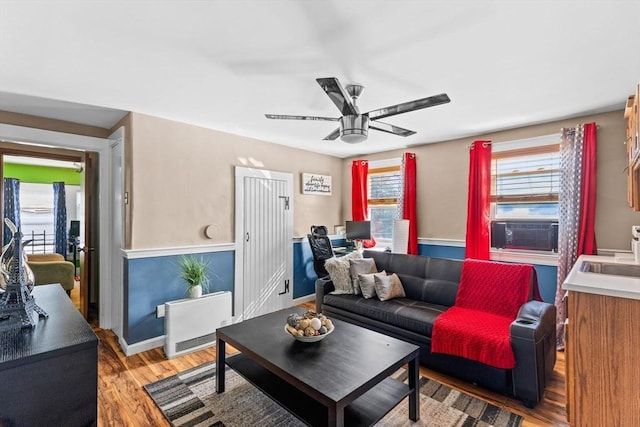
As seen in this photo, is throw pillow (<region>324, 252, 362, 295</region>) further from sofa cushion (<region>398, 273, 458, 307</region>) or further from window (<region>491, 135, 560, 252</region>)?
window (<region>491, 135, 560, 252</region>)

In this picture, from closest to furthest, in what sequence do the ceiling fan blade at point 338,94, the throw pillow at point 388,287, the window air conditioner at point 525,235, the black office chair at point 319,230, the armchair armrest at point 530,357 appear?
the ceiling fan blade at point 338,94 → the armchair armrest at point 530,357 → the throw pillow at point 388,287 → the window air conditioner at point 525,235 → the black office chair at point 319,230

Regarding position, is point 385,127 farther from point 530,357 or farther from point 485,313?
point 530,357

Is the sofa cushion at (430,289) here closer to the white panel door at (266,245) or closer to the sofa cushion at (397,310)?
the sofa cushion at (397,310)

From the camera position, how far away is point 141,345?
310cm

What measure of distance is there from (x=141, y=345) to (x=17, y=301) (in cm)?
194

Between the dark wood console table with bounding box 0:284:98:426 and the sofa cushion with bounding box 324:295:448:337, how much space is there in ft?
7.59

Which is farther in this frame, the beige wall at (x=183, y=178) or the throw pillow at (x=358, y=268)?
the throw pillow at (x=358, y=268)

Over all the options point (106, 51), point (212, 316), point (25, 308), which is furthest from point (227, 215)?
point (25, 308)

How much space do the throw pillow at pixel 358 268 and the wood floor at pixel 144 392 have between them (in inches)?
42.3

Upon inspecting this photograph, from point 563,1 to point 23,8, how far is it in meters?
2.63

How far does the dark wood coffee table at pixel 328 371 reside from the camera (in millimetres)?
1617

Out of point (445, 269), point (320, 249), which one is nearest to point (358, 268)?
point (445, 269)

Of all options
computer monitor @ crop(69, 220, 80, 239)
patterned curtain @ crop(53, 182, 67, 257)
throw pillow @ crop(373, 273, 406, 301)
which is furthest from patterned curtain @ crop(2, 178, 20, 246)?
throw pillow @ crop(373, 273, 406, 301)

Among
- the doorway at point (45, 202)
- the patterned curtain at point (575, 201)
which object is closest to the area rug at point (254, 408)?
the patterned curtain at point (575, 201)
